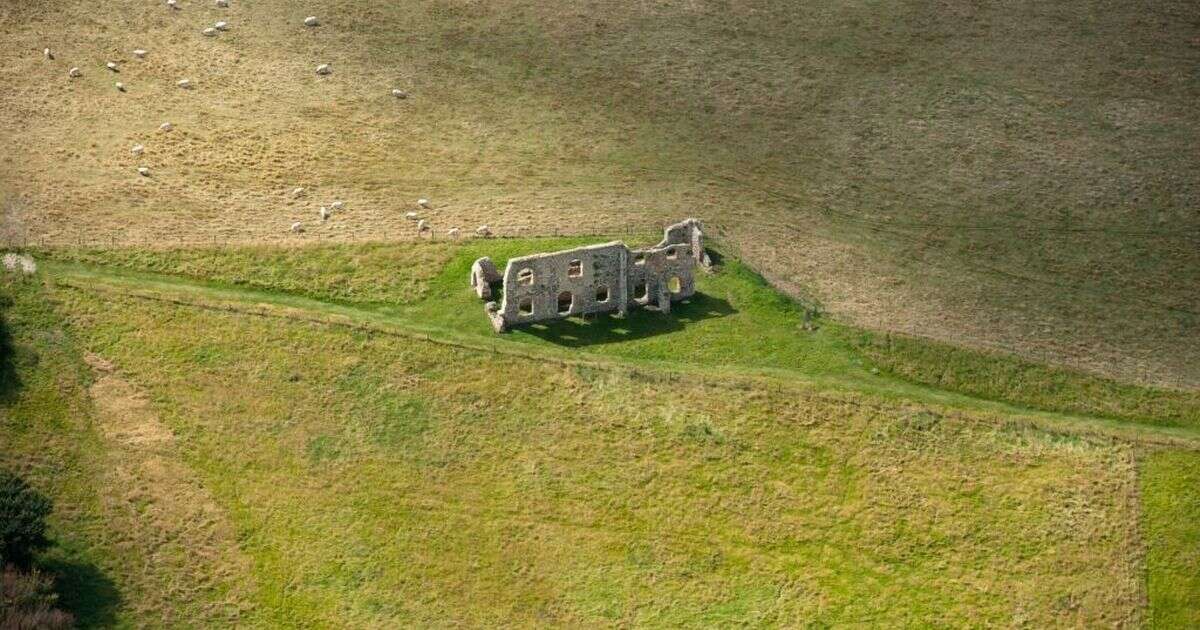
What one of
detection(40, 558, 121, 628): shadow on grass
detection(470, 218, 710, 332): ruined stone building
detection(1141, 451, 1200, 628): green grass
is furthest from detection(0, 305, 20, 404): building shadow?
detection(1141, 451, 1200, 628): green grass

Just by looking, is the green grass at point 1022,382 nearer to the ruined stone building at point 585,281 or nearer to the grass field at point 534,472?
the grass field at point 534,472

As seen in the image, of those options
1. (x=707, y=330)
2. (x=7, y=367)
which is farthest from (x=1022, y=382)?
(x=7, y=367)

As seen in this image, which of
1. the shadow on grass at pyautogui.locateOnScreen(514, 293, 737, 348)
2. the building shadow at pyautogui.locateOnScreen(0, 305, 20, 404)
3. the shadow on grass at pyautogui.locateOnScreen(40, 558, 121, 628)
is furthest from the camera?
the shadow on grass at pyautogui.locateOnScreen(514, 293, 737, 348)

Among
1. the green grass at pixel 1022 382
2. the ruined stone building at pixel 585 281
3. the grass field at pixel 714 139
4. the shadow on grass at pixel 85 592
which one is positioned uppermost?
the grass field at pixel 714 139

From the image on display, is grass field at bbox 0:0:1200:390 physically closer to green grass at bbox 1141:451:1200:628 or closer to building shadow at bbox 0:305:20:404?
green grass at bbox 1141:451:1200:628

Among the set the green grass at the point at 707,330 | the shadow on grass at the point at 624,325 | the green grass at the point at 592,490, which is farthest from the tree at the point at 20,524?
the shadow on grass at the point at 624,325

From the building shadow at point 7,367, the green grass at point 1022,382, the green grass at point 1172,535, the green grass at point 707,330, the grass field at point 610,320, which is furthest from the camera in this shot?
the green grass at point 707,330
